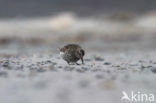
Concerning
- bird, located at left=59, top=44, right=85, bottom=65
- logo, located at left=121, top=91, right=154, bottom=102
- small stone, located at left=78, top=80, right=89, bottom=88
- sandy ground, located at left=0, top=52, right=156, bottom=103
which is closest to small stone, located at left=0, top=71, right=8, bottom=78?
sandy ground, located at left=0, top=52, right=156, bottom=103

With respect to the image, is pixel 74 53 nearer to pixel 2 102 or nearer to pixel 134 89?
pixel 134 89

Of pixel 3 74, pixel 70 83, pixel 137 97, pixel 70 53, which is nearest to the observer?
pixel 137 97

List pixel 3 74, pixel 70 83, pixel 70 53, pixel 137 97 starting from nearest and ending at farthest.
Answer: pixel 137 97 → pixel 70 83 → pixel 3 74 → pixel 70 53

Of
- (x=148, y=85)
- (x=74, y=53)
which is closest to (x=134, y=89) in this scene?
(x=148, y=85)

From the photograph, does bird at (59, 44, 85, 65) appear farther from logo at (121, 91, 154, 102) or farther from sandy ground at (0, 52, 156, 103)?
logo at (121, 91, 154, 102)

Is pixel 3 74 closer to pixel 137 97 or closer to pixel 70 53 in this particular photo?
pixel 70 53

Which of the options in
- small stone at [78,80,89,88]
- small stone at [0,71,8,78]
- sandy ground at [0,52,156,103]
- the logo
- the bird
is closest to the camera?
sandy ground at [0,52,156,103]

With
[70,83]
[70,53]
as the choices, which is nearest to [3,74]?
[70,83]

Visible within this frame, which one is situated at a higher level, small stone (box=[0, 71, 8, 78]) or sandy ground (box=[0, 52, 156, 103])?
small stone (box=[0, 71, 8, 78])

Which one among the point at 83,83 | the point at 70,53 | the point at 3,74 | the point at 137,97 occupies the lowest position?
the point at 137,97

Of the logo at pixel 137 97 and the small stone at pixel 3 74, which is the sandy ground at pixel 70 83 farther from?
the logo at pixel 137 97
